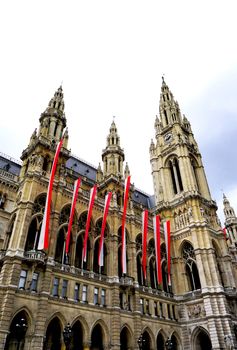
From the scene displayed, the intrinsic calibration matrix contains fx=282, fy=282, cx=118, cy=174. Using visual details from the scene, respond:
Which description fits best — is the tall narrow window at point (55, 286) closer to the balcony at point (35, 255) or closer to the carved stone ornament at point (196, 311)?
the balcony at point (35, 255)

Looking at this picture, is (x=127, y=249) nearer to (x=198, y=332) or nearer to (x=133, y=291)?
(x=133, y=291)

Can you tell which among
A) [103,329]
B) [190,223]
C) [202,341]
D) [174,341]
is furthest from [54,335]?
[190,223]

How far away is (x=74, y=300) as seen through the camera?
28.7m

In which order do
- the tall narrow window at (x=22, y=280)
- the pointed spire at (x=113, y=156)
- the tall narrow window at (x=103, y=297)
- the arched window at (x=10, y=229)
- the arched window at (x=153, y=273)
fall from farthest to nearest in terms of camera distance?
the pointed spire at (x=113, y=156)
the arched window at (x=153, y=273)
the arched window at (x=10, y=229)
the tall narrow window at (x=103, y=297)
the tall narrow window at (x=22, y=280)

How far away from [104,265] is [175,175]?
26.6 meters

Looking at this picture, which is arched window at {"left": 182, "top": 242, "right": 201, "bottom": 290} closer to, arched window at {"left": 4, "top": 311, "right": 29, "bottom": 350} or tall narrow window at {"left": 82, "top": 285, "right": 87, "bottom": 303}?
tall narrow window at {"left": 82, "top": 285, "right": 87, "bottom": 303}

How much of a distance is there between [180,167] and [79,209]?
26.0 m

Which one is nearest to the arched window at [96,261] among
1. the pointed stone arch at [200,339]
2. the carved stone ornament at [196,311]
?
the carved stone ornament at [196,311]

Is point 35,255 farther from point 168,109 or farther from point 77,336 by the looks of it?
point 168,109

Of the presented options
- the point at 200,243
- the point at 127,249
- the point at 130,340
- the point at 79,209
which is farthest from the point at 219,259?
the point at 79,209

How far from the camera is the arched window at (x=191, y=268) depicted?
1711 inches

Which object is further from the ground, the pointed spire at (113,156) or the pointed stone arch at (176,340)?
the pointed spire at (113,156)

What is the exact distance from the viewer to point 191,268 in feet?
143

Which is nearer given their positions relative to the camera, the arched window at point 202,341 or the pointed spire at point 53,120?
the arched window at point 202,341
